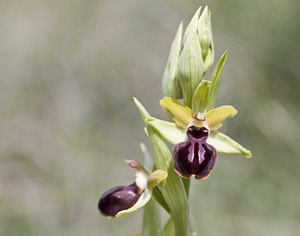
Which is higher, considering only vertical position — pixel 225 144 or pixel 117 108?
pixel 117 108

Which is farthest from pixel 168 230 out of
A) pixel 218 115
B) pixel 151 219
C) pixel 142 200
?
pixel 218 115

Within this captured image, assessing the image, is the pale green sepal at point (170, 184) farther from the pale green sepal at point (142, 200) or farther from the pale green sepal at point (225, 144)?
the pale green sepal at point (225, 144)

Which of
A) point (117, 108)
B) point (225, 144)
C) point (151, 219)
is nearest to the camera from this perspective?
point (225, 144)

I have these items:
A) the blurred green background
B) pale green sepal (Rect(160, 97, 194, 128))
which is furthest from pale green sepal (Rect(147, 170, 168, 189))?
the blurred green background

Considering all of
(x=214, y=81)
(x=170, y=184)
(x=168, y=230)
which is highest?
(x=214, y=81)

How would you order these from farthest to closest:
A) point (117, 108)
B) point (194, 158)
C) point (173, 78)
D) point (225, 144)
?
point (117, 108) → point (173, 78) → point (225, 144) → point (194, 158)

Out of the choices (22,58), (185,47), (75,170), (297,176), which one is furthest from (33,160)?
(185,47)

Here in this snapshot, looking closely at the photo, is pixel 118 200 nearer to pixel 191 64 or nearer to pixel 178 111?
pixel 178 111

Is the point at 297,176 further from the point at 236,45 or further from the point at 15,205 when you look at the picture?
the point at 15,205
